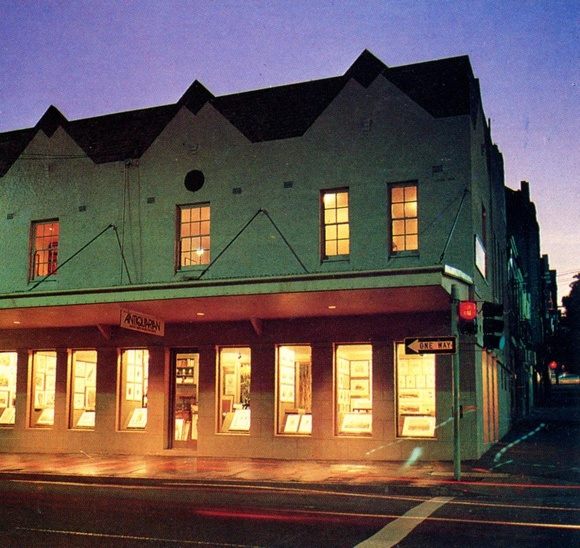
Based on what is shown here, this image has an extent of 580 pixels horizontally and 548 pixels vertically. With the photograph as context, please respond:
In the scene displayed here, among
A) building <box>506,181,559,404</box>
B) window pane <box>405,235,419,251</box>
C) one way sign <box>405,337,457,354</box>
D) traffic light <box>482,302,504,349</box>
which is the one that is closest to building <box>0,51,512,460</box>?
window pane <box>405,235,419,251</box>

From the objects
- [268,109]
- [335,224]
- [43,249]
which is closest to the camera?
[335,224]

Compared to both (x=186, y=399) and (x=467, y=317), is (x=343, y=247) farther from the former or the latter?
(x=186, y=399)

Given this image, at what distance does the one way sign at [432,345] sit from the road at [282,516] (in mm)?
2493

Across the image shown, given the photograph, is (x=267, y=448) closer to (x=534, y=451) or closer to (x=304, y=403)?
(x=304, y=403)

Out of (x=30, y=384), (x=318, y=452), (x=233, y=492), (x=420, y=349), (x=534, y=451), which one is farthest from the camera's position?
(x=30, y=384)

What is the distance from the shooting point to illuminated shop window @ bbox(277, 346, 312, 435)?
19781 millimetres

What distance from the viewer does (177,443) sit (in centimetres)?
2108

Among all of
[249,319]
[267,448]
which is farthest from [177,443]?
[249,319]

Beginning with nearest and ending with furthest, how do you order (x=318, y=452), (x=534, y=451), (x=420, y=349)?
1. (x=420, y=349)
2. (x=318, y=452)
3. (x=534, y=451)

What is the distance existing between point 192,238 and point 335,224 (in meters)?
4.24

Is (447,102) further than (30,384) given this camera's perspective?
No

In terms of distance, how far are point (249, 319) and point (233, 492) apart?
23.7ft

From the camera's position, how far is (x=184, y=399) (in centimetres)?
2127

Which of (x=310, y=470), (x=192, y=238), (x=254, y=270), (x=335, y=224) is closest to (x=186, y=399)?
(x=254, y=270)
